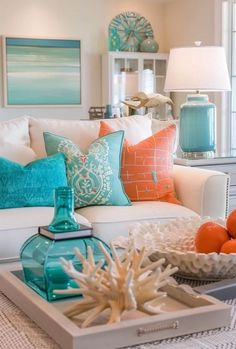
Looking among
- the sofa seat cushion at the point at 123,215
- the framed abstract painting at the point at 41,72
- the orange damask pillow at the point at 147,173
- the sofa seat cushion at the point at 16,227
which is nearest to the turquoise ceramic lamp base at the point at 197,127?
the orange damask pillow at the point at 147,173

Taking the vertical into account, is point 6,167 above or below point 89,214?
above

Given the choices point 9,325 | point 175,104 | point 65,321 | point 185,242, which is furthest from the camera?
point 175,104

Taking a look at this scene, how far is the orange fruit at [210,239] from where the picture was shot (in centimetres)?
153

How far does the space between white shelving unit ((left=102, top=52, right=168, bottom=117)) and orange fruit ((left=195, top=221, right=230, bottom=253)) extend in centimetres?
586

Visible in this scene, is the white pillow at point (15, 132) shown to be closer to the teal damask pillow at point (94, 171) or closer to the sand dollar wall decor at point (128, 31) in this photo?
the teal damask pillow at point (94, 171)

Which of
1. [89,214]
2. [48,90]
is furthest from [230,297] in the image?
[48,90]

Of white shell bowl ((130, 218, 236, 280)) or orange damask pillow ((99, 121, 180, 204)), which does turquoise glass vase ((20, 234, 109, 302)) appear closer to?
white shell bowl ((130, 218, 236, 280))

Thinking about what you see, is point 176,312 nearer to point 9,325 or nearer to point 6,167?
point 9,325

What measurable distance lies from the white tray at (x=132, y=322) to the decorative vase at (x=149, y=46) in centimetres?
653

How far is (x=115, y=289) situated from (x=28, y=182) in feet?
5.24

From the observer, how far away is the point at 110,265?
47.3 inches

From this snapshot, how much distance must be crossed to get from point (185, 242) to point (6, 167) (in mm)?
1286

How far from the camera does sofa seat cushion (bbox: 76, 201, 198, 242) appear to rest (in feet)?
8.62

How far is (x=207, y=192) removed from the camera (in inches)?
115
